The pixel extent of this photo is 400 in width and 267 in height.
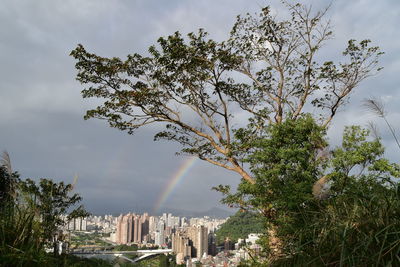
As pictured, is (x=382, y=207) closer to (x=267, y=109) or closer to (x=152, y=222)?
(x=267, y=109)

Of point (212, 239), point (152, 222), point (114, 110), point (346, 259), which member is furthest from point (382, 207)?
point (152, 222)

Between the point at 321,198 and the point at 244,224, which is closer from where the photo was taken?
the point at 321,198

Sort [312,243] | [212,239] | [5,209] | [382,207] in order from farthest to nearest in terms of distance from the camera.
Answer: [212,239]
[5,209]
[312,243]
[382,207]

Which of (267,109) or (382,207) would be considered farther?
(267,109)

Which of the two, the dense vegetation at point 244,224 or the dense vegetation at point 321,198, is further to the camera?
the dense vegetation at point 244,224

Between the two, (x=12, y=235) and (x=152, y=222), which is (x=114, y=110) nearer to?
(x=12, y=235)

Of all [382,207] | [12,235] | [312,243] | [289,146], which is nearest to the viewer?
[382,207]

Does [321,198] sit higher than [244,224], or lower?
higher

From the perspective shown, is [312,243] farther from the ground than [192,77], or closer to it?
closer to it

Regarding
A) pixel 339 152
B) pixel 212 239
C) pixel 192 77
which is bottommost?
pixel 212 239

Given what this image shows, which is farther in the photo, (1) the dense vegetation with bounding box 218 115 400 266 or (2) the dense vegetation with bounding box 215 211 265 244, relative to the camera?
(2) the dense vegetation with bounding box 215 211 265 244
